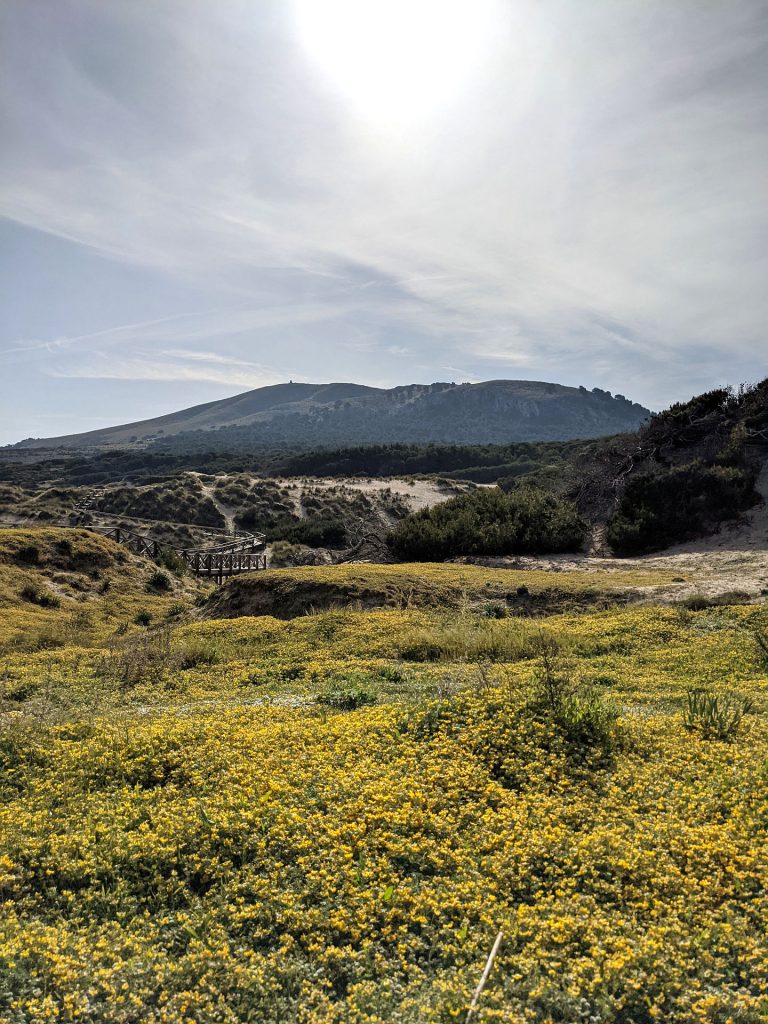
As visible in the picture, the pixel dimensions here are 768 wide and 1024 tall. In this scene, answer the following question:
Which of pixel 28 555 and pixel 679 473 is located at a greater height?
pixel 679 473

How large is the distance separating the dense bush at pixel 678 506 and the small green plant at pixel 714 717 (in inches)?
741

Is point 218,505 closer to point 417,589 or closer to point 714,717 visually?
point 417,589

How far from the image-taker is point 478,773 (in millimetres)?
6801

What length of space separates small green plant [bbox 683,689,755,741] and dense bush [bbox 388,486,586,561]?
58.0ft

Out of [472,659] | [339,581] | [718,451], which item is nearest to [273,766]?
[472,659]

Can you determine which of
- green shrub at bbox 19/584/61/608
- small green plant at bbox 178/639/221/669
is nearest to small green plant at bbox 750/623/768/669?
small green plant at bbox 178/639/221/669

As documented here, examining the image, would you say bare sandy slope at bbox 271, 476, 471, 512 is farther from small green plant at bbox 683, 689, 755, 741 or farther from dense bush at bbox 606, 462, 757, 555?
small green plant at bbox 683, 689, 755, 741

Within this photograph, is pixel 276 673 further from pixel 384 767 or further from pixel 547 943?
pixel 547 943

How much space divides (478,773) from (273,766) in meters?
2.24

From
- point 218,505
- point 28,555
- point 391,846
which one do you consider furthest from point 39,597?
point 218,505

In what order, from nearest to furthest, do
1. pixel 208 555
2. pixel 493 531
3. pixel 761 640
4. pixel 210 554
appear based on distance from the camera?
pixel 761 640 → pixel 493 531 → pixel 208 555 → pixel 210 554

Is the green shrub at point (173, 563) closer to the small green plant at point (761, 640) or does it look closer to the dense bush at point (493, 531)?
the dense bush at point (493, 531)

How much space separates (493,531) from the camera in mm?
26906

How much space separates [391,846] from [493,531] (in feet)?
72.1
